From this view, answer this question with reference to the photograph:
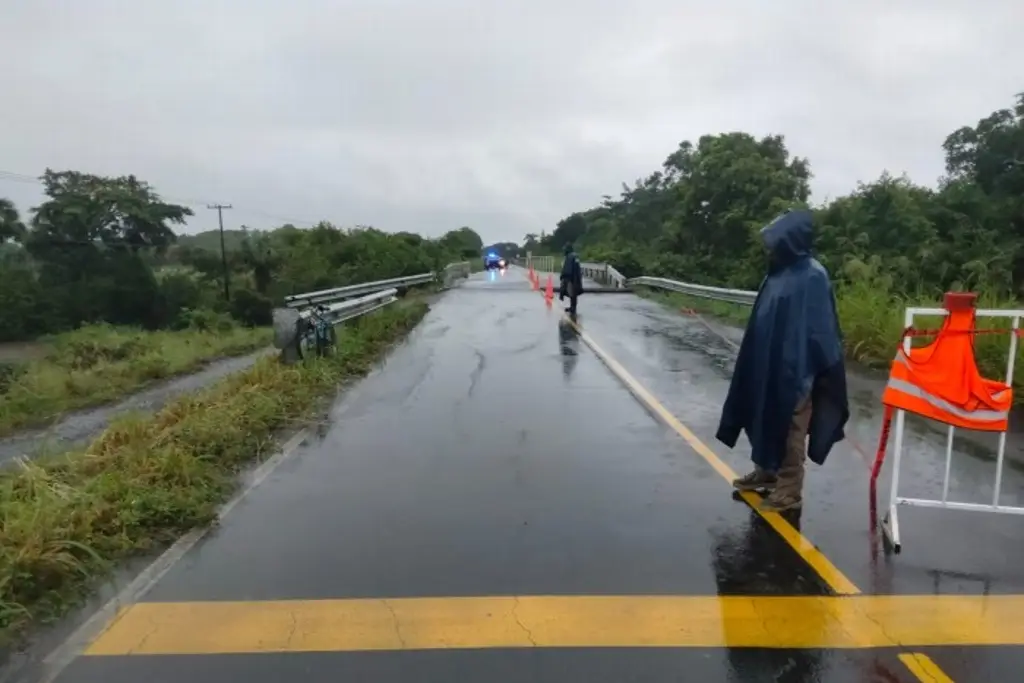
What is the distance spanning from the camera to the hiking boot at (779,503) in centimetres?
609

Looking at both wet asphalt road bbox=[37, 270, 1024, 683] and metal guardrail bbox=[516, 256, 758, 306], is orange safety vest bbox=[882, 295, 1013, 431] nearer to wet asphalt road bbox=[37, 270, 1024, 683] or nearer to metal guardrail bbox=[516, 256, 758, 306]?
wet asphalt road bbox=[37, 270, 1024, 683]

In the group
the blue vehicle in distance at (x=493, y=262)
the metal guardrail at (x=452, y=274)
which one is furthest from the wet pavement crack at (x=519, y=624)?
the blue vehicle in distance at (x=493, y=262)

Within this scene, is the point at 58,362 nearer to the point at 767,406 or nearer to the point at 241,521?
the point at 241,521

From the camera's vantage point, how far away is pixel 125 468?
22.1ft

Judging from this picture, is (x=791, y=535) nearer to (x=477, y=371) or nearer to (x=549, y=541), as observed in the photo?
(x=549, y=541)

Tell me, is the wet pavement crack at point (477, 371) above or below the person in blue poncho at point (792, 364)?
below

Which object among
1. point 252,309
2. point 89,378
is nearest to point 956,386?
point 89,378

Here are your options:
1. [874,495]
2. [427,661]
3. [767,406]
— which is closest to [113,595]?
[427,661]

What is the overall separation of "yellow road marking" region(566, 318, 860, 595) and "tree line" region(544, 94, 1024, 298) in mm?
6195

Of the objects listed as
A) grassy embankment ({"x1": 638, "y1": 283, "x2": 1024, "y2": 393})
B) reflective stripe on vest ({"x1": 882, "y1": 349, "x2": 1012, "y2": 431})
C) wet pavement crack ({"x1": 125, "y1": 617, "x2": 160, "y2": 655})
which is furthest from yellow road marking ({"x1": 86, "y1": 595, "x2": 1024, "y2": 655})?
grassy embankment ({"x1": 638, "y1": 283, "x2": 1024, "y2": 393})

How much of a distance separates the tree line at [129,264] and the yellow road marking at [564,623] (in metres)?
30.6

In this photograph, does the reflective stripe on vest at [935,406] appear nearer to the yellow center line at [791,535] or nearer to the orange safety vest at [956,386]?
the orange safety vest at [956,386]

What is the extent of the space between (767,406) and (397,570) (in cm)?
271

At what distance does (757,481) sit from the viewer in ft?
21.4
